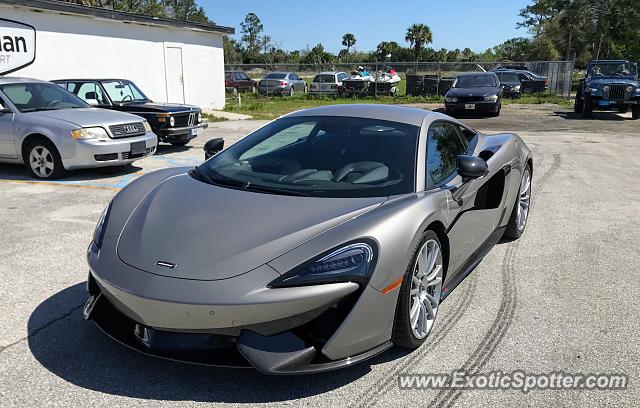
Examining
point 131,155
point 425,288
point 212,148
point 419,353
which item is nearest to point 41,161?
point 131,155

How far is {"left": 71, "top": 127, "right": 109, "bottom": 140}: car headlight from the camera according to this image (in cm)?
793

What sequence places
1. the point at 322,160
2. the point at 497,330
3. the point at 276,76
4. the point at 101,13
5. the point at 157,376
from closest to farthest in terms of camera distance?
1. the point at 157,376
2. the point at 497,330
3. the point at 322,160
4. the point at 101,13
5. the point at 276,76

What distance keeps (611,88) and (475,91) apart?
4335mm

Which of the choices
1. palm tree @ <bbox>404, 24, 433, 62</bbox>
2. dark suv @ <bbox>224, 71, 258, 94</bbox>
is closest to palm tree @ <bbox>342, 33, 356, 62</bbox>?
palm tree @ <bbox>404, 24, 433, 62</bbox>

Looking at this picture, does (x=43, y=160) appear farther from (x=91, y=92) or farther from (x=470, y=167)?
(x=470, y=167)

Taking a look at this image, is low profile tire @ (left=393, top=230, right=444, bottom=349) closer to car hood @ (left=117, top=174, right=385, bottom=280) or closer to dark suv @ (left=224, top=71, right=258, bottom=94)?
car hood @ (left=117, top=174, right=385, bottom=280)

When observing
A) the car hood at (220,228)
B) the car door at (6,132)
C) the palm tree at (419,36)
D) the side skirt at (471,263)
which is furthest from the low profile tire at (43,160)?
the palm tree at (419,36)

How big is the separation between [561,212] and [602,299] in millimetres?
2677

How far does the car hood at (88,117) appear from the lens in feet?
26.7

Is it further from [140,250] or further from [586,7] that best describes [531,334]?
[586,7]

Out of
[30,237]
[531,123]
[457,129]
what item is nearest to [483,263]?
[457,129]

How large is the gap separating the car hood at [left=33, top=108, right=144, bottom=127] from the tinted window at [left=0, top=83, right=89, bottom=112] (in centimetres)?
28

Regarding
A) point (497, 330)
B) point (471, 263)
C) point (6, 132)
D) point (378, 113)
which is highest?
point (378, 113)

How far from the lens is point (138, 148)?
337 inches
